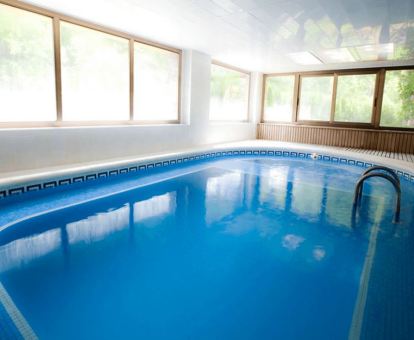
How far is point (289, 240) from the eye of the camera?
274cm

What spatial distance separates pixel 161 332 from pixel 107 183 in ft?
10.6

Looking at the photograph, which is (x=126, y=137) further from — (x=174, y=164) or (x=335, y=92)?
(x=335, y=92)

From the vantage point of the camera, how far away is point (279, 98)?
933 cm

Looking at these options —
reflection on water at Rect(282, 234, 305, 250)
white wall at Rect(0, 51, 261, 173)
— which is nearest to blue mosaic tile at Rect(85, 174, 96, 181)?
white wall at Rect(0, 51, 261, 173)

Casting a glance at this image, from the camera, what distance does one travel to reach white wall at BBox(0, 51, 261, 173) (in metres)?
4.06

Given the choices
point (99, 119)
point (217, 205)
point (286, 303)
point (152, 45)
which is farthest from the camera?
point (152, 45)

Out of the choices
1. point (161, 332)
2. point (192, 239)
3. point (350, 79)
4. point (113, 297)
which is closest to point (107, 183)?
point (192, 239)

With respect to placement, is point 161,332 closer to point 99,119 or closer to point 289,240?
point 289,240

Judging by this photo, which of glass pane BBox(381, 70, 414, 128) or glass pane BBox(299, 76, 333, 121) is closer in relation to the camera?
glass pane BBox(381, 70, 414, 128)

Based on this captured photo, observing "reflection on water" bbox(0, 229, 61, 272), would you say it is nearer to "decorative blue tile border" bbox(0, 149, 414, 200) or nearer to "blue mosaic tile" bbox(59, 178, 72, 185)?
"decorative blue tile border" bbox(0, 149, 414, 200)

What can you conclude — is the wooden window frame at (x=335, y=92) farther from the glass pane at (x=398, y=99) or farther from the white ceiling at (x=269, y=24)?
the white ceiling at (x=269, y=24)

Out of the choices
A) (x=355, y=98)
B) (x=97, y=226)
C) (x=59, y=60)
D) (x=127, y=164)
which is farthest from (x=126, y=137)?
(x=355, y=98)

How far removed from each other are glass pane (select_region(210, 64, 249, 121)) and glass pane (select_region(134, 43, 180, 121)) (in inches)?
56.4

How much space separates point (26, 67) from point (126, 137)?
1.89 metres
